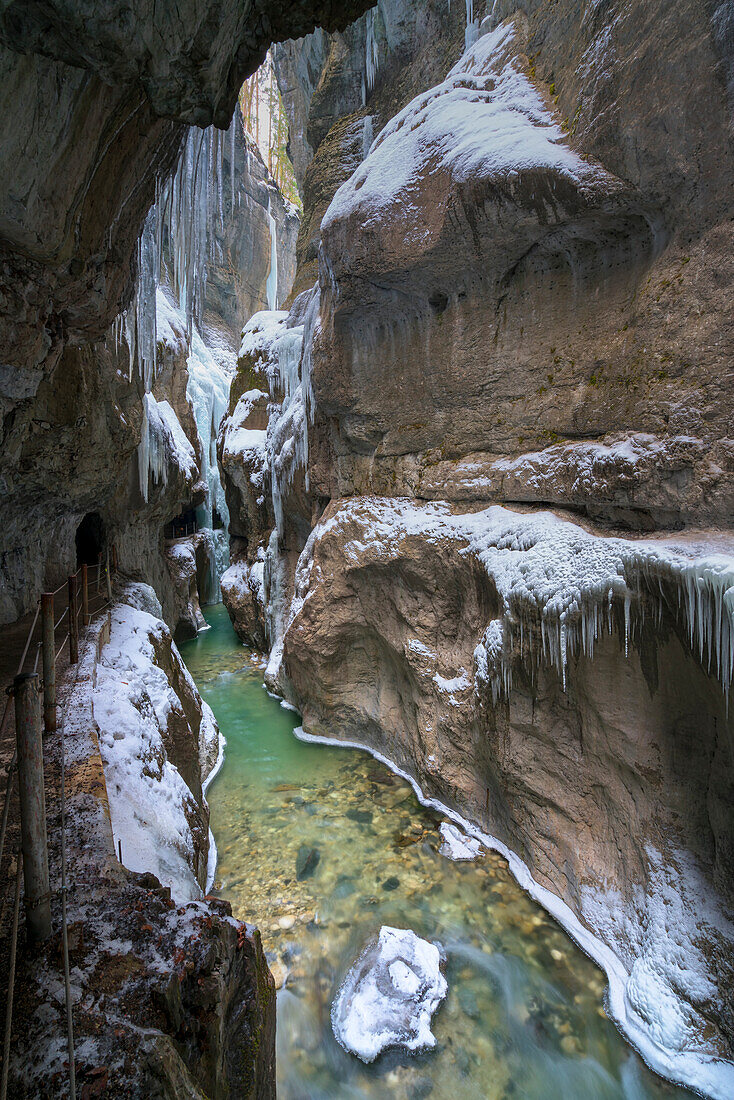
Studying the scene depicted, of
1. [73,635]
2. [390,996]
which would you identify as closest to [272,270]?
[73,635]

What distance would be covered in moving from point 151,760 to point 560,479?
5291mm

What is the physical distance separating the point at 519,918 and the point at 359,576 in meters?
5.07

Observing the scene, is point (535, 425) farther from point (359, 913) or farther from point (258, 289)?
point (258, 289)

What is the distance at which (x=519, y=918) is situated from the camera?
5.46 metres

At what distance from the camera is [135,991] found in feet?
6.78

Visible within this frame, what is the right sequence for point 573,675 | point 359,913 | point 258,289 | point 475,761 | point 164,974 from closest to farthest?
1. point 164,974
2. point 573,675
3. point 359,913
4. point 475,761
5. point 258,289

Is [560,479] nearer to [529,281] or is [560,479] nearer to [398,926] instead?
[529,281]

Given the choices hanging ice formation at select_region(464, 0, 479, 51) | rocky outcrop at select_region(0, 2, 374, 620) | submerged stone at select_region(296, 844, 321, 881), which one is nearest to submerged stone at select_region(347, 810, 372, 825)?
submerged stone at select_region(296, 844, 321, 881)

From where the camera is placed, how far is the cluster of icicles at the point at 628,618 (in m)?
3.80

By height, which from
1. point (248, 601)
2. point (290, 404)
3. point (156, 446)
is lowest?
point (248, 601)

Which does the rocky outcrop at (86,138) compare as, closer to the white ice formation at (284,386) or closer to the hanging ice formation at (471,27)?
the white ice formation at (284,386)

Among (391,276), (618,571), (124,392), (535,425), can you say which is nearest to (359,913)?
(618,571)

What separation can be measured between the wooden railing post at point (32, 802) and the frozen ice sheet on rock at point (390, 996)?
357cm

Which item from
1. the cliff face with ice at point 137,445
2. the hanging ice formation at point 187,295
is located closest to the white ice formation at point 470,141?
the hanging ice formation at point 187,295
